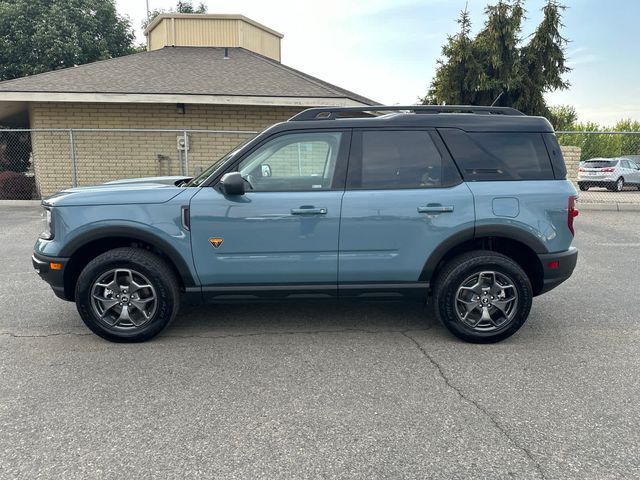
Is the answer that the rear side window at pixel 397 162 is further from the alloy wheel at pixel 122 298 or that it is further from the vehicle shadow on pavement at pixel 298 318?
the alloy wheel at pixel 122 298

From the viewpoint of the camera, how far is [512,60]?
19.1 m

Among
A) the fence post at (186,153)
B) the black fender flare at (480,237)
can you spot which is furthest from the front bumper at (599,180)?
the black fender flare at (480,237)

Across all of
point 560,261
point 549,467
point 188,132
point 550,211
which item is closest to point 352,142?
point 550,211

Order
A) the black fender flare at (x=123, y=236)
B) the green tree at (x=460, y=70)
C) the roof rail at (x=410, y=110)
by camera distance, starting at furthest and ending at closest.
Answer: the green tree at (x=460, y=70), the roof rail at (x=410, y=110), the black fender flare at (x=123, y=236)

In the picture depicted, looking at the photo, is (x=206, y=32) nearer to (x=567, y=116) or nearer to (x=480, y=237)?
(x=480, y=237)

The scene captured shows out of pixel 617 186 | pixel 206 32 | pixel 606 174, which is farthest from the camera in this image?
pixel 617 186

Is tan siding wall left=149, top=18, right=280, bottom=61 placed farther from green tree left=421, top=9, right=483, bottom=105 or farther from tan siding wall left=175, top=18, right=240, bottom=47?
green tree left=421, top=9, right=483, bottom=105

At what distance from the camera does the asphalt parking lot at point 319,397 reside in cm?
249

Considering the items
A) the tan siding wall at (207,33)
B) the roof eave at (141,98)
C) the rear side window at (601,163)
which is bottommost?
the rear side window at (601,163)

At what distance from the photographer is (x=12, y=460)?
2471mm

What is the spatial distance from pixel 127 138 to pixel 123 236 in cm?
1047

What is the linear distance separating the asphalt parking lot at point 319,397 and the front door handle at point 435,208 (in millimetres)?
1135

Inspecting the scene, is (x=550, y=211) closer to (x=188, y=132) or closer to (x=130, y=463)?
(x=130, y=463)

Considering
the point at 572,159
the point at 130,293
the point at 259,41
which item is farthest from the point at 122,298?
the point at 259,41
